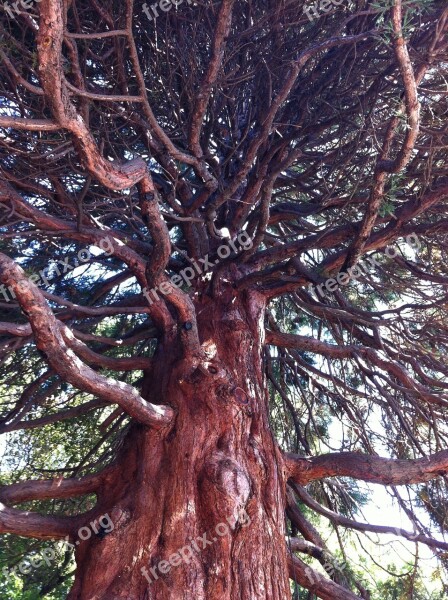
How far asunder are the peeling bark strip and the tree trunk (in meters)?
0.28

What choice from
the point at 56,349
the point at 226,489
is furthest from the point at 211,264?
the point at 56,349

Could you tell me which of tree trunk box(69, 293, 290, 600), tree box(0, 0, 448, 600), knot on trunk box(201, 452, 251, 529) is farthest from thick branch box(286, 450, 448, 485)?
knot on trunk box(201, 452, 251, 529)

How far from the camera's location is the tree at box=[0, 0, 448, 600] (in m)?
2.48

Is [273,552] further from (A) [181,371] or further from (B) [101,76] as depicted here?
(B) [101,76]

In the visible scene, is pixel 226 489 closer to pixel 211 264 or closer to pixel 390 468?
pixel 390 468

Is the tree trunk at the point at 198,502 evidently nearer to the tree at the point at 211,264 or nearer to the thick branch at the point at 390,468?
the tree at the point at 211,264

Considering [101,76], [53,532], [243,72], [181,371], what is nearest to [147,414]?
[181,371]

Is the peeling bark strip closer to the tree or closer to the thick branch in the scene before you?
the tree

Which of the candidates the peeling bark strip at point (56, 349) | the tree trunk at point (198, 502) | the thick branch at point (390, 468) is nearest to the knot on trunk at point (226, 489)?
the tree trunk at point (198, 502)

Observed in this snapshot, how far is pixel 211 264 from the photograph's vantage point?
4102 millimetres

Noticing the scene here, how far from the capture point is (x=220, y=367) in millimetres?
3293

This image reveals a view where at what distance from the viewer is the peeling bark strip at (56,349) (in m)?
2.16

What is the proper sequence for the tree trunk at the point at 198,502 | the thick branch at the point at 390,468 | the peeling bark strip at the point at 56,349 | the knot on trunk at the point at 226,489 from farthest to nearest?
the thick branch at the point at 390,468 < the knot on trunk at the point at 226,489 < the tree trunk at the point at 198,502 < the peeling bark strip at the point at 56,349

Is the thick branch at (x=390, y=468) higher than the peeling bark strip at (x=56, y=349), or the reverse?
the peeling bark strip at (x=56, y=349)
